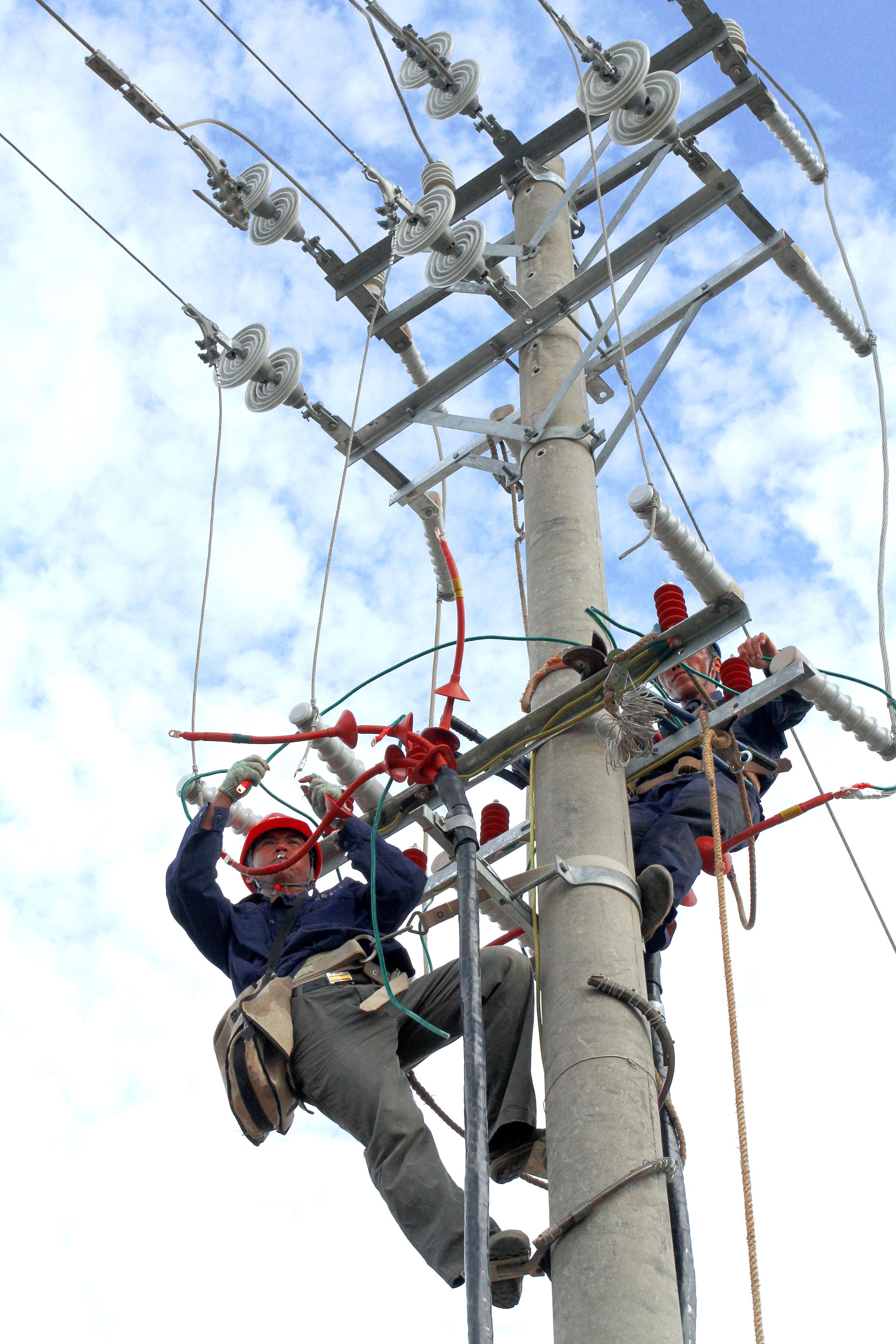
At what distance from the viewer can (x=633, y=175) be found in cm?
732

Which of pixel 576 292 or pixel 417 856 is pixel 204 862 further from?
pixel 576 292

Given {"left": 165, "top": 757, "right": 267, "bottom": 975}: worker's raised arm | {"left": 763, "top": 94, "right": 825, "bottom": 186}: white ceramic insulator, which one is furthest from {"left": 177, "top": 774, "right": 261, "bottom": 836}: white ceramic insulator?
{"left": 763, "top": 94, "right": 825, "bottom": 186}: white ceramic insulator

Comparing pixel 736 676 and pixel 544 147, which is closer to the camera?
pixel 736 676

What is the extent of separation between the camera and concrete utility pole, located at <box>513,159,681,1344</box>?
142 inches

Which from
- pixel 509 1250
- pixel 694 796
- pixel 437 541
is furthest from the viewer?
pixel 437 541

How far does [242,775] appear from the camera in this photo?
521 cm

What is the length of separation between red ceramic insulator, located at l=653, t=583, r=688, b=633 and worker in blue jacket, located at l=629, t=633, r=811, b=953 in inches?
25.9

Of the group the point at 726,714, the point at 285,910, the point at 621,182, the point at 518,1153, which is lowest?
the point at 518,1153

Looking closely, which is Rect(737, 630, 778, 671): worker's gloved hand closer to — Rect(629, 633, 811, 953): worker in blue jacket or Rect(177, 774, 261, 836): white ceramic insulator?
Rect(629, 633, 811, 953): worker in blue jacket

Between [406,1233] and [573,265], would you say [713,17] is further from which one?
[406,1233]

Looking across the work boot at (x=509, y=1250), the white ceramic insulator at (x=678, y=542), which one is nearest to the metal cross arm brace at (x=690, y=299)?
the white ceramic insulator at (x=678, y=542)

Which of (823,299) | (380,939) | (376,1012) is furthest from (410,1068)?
(823,299)

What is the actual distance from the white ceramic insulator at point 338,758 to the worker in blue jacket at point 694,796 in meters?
1.04

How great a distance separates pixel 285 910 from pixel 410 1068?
0.76 m
